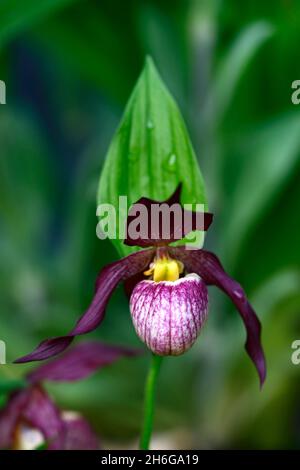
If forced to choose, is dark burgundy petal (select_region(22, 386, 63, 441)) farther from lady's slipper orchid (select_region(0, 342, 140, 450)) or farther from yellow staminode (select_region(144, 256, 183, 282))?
yellow staminode (select_region(144, 256, 183, 282))

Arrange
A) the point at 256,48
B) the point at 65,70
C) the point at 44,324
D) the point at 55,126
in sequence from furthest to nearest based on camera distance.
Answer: the point at 55,126, the point at 65,70, the point at 44,324, the point at 256,48

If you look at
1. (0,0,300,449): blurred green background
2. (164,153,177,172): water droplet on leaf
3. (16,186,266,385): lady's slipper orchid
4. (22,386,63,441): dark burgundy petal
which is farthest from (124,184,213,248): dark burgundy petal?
(0,0,300,449): blurred green background

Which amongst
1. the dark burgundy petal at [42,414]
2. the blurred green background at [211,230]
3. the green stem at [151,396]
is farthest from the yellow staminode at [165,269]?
the blurred green background at [211,230]

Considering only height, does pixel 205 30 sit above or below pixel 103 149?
above

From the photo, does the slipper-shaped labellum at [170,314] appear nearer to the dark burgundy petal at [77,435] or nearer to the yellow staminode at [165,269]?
the yellow staminode at [165,269]

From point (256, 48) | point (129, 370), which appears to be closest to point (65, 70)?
point (256, 48)

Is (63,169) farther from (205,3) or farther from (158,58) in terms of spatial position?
(205,3)

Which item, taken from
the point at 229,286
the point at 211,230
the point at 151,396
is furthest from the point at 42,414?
the point at 211,230
